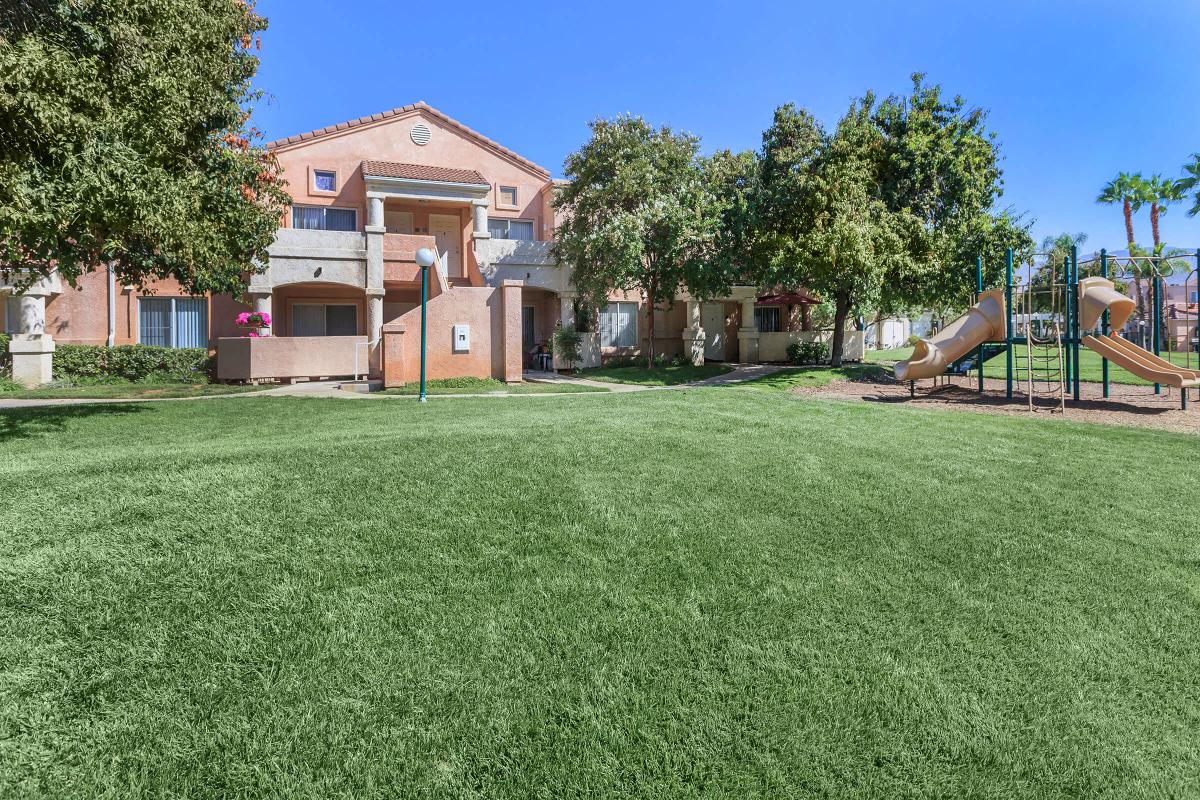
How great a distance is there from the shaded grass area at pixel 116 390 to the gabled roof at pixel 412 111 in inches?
391

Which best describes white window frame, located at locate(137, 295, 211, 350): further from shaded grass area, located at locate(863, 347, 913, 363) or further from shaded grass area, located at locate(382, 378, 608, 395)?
shaded grass area, located at locate(863, 347, 913, 363)

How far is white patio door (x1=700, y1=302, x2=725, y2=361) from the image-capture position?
27391 mm

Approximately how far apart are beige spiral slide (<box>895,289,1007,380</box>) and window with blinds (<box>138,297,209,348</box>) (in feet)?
64.0

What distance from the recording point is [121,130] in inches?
304

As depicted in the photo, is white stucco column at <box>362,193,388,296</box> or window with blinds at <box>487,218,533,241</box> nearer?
white stucco column at <box>362,193,388,296</box>

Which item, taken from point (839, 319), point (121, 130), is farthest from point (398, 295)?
point (121, 130)

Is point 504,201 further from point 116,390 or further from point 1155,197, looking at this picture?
point 1155,197

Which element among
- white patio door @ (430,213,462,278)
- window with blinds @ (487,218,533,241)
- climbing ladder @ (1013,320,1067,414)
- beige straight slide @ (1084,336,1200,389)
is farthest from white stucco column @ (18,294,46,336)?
beige straight slide @ (1084,336,1200,389)

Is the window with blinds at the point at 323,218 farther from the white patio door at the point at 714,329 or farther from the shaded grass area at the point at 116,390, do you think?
the white patio door at the point at 714,329

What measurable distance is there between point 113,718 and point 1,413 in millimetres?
10891

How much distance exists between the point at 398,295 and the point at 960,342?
17.7 m

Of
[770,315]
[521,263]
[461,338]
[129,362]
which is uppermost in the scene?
[521,263]

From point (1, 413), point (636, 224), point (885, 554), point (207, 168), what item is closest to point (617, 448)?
point (885, 554)

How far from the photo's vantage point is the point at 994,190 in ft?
66.8
